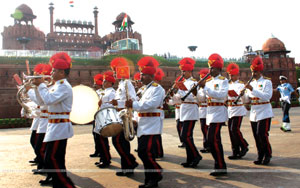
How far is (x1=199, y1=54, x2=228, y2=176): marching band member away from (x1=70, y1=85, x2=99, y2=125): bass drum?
2105 millimetres

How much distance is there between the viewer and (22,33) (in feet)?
156

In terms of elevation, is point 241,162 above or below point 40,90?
below

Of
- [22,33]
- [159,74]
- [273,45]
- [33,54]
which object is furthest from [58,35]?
[159,74]

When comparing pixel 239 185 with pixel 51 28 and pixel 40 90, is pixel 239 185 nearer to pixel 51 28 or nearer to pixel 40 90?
pixel 40 90

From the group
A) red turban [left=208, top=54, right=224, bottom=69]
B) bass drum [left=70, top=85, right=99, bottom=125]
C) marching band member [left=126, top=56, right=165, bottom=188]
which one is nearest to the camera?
marching band member [left=126, top=56, right=165, bottom=188]

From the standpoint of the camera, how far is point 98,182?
4891mm

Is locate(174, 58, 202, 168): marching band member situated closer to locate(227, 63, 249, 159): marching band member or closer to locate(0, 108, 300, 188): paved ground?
locate(0, 108, 300, 188): paved ground

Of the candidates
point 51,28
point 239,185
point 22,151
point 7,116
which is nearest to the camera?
point 239,185

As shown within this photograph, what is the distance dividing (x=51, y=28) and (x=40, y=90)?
2027 inches

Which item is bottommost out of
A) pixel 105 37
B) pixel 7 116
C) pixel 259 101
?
pixel 7 116

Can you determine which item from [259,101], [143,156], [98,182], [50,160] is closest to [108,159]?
[98,182]

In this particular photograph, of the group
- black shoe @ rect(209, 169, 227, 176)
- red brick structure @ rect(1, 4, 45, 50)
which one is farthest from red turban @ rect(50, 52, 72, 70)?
red brick structure @ rect(1, 4, 45, 50)

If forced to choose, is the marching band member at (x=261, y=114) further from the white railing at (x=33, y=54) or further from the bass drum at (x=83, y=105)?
the white railing at (x=33, y=54)

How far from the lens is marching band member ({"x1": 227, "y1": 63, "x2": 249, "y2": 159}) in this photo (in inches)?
256
